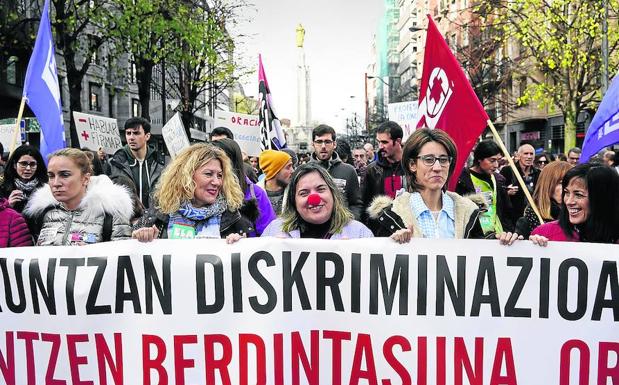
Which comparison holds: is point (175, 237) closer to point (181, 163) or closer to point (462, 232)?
point (181, 163)

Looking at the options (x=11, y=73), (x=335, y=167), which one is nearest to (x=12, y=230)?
(x=335, y=167)

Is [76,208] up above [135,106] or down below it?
below

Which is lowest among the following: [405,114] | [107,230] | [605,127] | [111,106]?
[107,230]

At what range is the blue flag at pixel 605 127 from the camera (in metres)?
4.12

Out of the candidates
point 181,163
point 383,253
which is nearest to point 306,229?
point 383,253

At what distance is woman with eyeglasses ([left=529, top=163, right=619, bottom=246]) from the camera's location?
3.28 meters

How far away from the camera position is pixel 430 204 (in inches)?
135

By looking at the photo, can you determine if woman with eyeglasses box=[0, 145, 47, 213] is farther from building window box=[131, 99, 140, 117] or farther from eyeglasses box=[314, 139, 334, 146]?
building window box=[131, 99, 140, 117]

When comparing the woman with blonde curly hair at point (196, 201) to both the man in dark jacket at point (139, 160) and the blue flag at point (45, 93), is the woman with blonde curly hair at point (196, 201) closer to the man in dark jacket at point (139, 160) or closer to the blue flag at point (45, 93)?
the blue flag at point (45, 93)

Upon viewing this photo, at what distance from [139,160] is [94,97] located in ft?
106

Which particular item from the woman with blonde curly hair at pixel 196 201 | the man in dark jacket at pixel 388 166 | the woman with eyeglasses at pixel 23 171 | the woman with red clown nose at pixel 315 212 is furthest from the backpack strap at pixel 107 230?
the man in dark jacket at pixel 388 166

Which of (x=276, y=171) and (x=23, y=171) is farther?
(x=276, y=171)

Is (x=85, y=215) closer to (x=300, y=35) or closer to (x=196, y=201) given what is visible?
(x=196, y=201)

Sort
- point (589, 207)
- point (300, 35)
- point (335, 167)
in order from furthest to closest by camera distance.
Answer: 1. point (300, 35)
2. point (335, 167)
3. point (589, 207)
